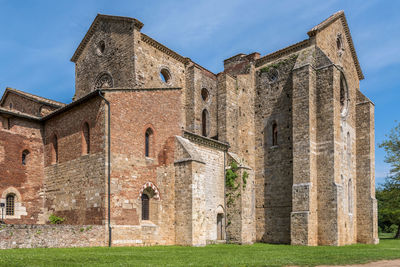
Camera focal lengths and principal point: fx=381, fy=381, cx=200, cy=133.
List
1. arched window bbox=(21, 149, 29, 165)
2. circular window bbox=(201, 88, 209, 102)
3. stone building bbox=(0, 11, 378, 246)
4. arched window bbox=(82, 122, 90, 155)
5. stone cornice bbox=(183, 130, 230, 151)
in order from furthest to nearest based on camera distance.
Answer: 1. circular window bbox=(201, 88, 209, 102)
2. stone cornice bbox=(183, 130, 230, 151)
3. arched window bbox=(21, 149, 29, 165)
4. arched window bbox=(82, 122, 90, 155)
5. stone building bbox=(0, 11, 378, 246)

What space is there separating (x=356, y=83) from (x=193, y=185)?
61.0ft

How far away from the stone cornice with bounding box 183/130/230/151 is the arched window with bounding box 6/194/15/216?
9.65m

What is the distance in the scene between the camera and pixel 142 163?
62.2 feet

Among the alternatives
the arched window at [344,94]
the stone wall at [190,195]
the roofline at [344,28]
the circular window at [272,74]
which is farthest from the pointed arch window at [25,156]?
the arched window at [344,94]

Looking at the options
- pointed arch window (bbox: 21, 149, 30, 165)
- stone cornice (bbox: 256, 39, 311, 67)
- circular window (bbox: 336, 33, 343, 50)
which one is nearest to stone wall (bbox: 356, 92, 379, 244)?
circular window (bbox: 336, 33, 343, 50)

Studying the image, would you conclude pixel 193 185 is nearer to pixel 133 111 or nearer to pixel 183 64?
pixel 133 111

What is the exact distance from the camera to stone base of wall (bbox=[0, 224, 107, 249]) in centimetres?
1420

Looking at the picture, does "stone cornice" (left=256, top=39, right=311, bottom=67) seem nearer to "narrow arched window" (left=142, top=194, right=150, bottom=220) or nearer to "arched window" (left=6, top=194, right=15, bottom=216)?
"narrow arched window" (left=142, top=194, right=150, bottom=220)

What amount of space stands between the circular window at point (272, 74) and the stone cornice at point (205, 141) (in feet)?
21.3

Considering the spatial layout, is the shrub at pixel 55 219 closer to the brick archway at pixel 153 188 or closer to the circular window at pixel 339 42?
the brick archway at pixel 153 188

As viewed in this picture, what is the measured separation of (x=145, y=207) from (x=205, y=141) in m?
5.78

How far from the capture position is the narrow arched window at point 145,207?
18995 mm

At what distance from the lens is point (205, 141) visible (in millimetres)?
22812

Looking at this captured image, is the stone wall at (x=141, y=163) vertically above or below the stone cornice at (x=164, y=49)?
below
